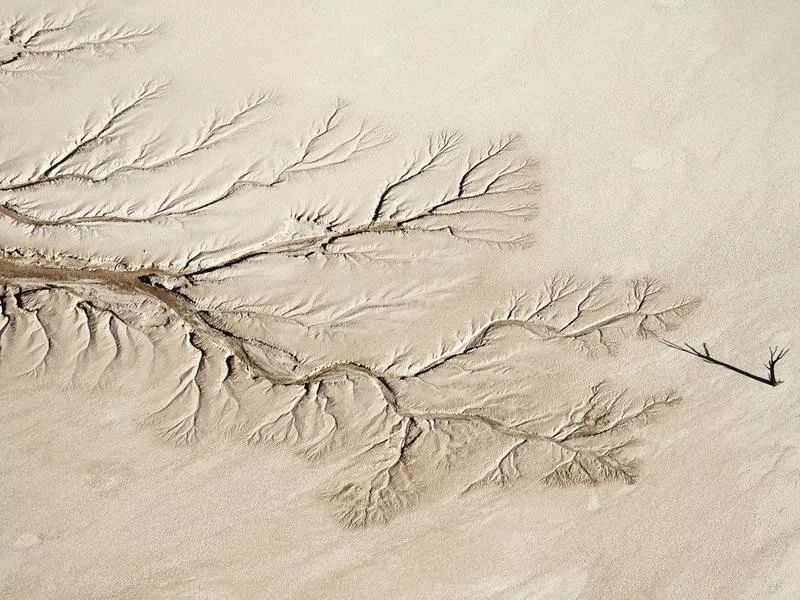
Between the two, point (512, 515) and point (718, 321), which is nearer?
point (512, 515)

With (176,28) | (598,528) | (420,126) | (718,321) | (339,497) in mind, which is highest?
(176,28)

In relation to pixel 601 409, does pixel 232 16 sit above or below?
above

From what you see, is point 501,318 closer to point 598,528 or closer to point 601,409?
point 601,409

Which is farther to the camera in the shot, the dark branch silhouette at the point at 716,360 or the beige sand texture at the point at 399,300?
the dark branch silhouette at the point at 716,360

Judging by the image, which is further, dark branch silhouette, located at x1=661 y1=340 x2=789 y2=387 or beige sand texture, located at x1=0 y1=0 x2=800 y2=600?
dark branch silhouette, located at x1=661 y1=340 x2=789 y2=387

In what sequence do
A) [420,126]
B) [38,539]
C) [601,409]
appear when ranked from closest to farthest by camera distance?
1. [38,539]
2. [601,409]
3. [420,126]

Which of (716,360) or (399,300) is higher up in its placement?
Answer: (399,300)

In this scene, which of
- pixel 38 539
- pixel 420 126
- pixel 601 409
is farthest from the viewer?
pixel 420 126

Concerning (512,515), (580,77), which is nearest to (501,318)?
(512,515)
